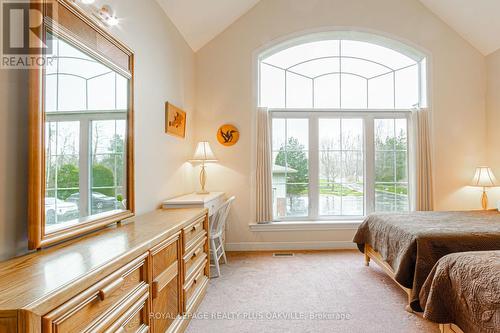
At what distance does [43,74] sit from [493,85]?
5.32 meters

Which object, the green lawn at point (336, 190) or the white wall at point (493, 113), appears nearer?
the white wall at point (493, 113)

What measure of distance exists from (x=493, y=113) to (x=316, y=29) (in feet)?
9.30

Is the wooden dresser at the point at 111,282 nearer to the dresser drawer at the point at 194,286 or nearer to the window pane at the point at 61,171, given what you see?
the dresser drawer at the point at 194,286

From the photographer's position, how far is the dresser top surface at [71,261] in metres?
0.87

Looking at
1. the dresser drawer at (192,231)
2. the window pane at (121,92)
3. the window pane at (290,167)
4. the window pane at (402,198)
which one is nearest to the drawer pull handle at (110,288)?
the dresser drawer at (192,231)

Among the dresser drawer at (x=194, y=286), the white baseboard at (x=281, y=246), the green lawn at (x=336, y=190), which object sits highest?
the green lawn at (x=336, y=190)

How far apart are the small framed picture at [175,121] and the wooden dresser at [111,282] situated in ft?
3.73

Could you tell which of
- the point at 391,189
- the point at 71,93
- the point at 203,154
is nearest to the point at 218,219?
the point at 203,154

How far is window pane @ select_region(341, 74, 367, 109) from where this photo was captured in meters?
4.32

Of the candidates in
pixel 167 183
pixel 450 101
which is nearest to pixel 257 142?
pixel 167 183

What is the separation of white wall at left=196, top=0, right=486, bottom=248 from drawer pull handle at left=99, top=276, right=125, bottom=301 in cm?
283

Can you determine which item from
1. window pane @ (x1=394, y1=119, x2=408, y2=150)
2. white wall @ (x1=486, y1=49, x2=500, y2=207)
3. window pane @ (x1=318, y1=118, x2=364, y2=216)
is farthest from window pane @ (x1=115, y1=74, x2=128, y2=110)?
white wall @ (x1=486, y1=49, x2=500, y2=207)

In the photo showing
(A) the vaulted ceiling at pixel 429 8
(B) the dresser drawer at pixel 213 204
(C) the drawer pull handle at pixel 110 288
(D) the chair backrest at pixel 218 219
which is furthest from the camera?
(A) the vaulted ceiling at pixel 429 8

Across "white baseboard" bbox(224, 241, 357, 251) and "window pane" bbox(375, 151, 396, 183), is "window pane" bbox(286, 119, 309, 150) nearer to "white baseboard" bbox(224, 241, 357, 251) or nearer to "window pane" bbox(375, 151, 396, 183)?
"window pane" bbox(375, 151, 396, 183)
